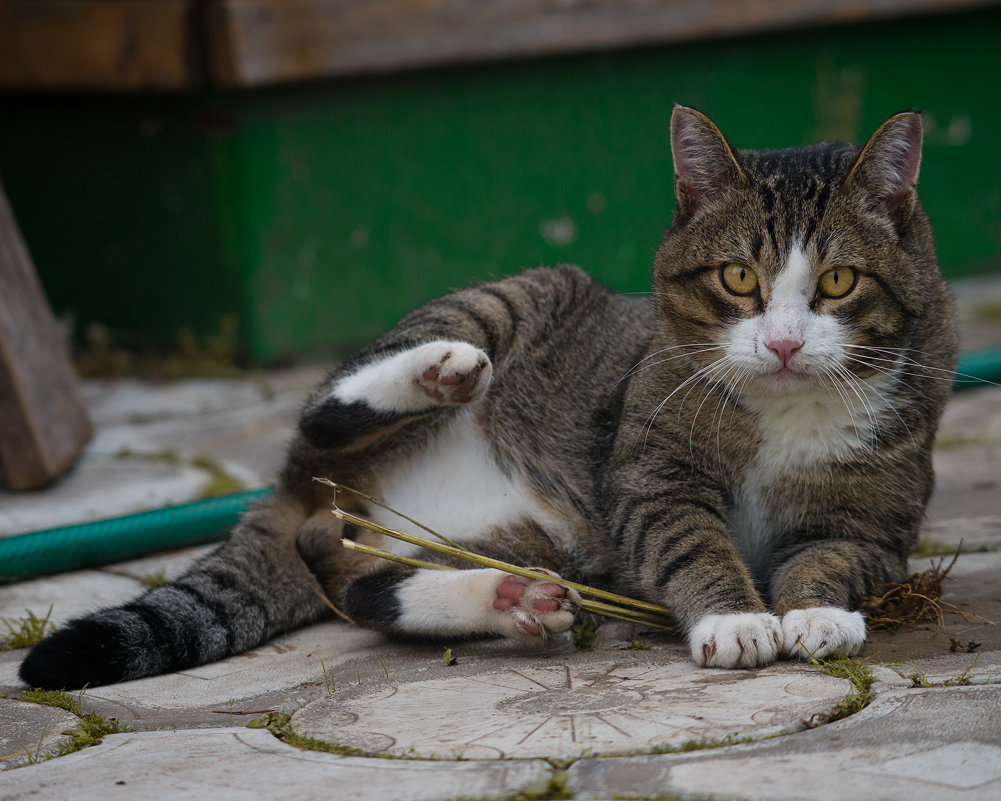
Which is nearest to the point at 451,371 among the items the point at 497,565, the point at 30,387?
the point at 497,565

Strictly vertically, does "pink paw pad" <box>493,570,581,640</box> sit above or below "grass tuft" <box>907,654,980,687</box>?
below

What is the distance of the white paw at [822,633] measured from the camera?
2322 millimetres

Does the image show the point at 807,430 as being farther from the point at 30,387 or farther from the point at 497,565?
the point at 30,387

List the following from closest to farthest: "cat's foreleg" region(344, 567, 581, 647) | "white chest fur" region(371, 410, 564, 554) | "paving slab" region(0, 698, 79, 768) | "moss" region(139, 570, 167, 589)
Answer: "paving slab" region(0, 698, 79, 768) < "cat's foreleg" region(344, 567, 581, 647) < "white chest fur" region(371, 410, 564, 554) < "moss" region(139, 570, 167, 589)

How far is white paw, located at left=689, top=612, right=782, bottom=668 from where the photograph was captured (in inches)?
91.7

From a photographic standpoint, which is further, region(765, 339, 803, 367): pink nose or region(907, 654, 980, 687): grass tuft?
region(765, 339, 803, 367): pink nose

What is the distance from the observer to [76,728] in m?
2.20

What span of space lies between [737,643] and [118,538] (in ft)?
6.72

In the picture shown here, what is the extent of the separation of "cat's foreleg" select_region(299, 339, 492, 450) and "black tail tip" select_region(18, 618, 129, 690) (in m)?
0.79

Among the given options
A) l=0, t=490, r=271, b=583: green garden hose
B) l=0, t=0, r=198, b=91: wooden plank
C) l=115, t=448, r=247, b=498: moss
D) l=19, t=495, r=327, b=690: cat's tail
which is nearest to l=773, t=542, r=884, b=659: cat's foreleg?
l=19, t=495, r=327, b=690: cat's tail

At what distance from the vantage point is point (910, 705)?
199 centimetres

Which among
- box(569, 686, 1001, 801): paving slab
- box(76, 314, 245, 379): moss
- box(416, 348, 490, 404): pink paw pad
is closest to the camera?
box(569, 686, 1001, 801): paving slab

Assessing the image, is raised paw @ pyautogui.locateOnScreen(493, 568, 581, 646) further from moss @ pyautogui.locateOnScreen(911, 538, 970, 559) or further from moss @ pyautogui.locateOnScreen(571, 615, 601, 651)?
moss @ pyautogui.locateOnScreen(911, 538, 970, 559)

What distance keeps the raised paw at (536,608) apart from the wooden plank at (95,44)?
3.79m
